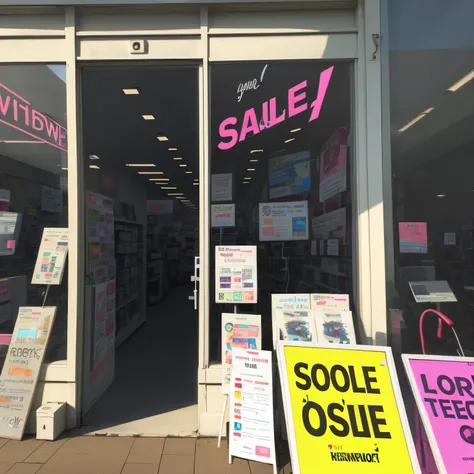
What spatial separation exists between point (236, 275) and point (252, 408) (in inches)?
40.4

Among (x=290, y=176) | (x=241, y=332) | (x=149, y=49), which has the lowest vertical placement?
(x=241, y=332)

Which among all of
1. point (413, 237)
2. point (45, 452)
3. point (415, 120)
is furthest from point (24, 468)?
point (415, 120)

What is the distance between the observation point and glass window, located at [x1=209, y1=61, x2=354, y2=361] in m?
3.07

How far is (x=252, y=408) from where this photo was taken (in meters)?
2.45

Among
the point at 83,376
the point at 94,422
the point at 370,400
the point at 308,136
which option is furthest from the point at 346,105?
the point at 94,422

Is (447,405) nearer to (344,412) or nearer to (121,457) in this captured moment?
(344,412)

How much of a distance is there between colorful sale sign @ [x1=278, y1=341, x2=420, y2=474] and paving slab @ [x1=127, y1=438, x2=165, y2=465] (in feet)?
3.76

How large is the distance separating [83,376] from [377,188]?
9.65ft

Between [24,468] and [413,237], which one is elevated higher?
[413,237]

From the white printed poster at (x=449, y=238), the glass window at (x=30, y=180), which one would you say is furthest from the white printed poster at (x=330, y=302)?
the glass window at (x=30, y=180)

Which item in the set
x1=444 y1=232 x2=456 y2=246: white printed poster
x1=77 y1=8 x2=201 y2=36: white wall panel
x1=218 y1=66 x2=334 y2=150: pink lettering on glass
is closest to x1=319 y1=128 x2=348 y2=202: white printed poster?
x1=218 y1=66 x2=334 y2=150: pink lettering on glass

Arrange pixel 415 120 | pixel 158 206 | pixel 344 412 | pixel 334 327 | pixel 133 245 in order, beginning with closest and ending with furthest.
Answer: pixel 344 412
pixel 334 327
pixel 415 120
pixel 133 245
pixel 158 206

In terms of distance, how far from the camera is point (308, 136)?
3.22 meters

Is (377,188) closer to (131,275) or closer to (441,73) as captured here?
(441,73)
